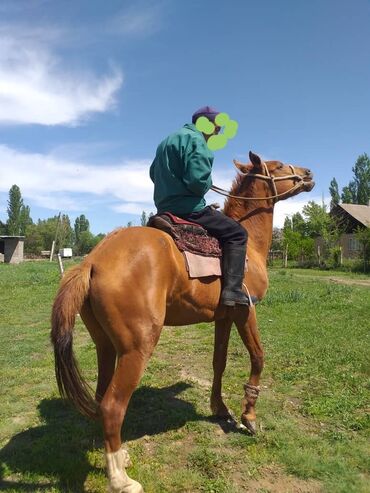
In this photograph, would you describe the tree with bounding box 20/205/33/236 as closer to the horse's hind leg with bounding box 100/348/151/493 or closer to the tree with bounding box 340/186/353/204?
the tree with bounding box 340/186/353/204

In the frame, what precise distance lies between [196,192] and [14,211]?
81242 millimetres

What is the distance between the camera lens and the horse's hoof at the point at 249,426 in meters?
4.13

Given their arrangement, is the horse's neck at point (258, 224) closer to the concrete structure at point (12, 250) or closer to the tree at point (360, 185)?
the concrete structure at point (12, 250)

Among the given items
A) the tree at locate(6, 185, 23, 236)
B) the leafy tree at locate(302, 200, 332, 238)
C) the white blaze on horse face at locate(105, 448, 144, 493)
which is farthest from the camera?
the tree at locate(6, 185, 23, 236)

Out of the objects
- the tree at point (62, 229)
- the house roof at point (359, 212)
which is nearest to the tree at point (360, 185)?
the house roof at point (359, 212)

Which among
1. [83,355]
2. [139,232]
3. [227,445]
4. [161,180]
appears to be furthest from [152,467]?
[83,355]

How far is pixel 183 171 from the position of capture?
3783 millimetres

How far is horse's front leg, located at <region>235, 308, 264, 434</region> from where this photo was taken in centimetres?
418

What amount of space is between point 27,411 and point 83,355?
2.38 metres

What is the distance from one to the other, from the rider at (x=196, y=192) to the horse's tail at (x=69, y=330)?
3.72 feet

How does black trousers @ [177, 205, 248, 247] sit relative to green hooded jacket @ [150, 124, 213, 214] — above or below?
below

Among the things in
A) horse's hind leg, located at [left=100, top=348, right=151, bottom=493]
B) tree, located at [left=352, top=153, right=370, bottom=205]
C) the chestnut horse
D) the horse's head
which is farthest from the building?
horse's hind leg, located at [left=100, top=348, right=151, bottom=493]

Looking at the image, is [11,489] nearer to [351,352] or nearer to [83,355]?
[83,355]

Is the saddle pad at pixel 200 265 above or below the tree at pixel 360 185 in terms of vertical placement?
below
